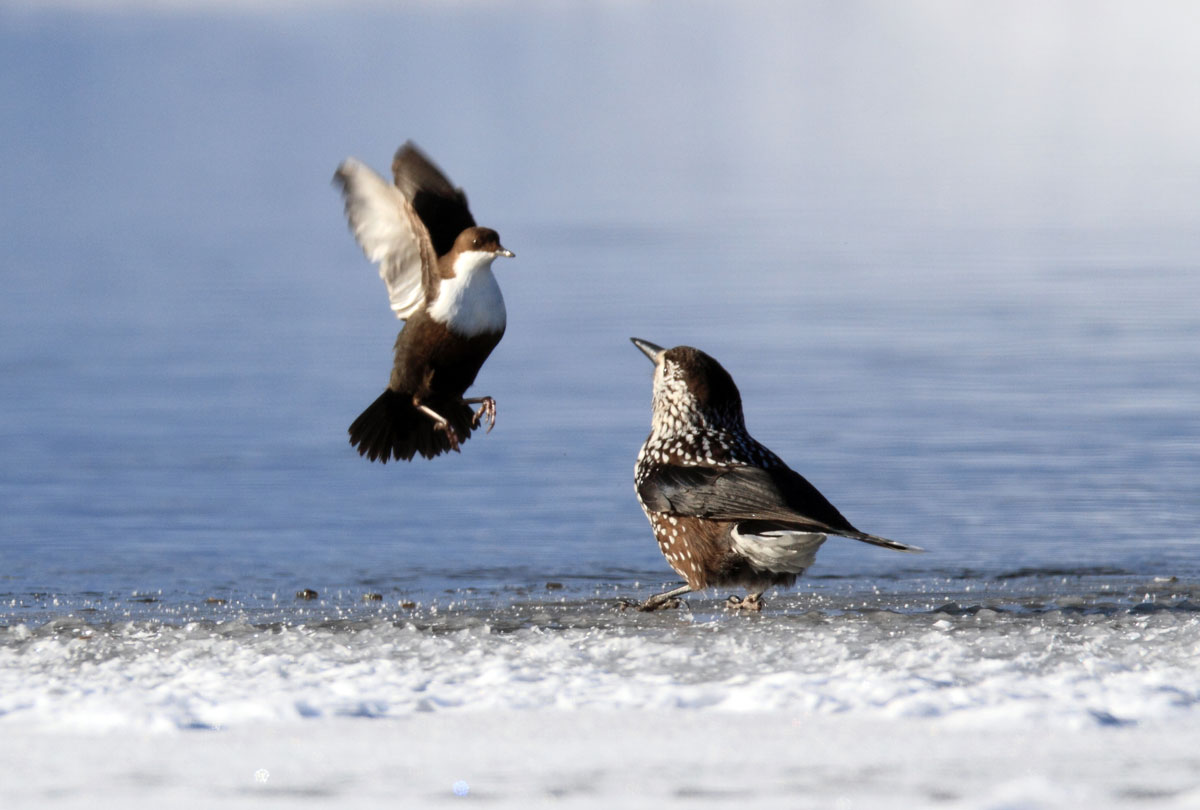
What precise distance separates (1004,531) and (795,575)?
2349 mm

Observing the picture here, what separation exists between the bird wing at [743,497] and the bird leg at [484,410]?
2.70ft

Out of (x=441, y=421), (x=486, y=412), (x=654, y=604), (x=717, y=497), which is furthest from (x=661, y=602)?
(x=441, y=421)

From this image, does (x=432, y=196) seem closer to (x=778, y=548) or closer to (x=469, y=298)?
(x=469, y=298)

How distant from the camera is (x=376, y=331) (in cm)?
1756

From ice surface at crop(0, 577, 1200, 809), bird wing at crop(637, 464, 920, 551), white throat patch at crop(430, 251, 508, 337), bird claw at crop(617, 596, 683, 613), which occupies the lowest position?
bird claw at crop(617, 596, 683, 613)

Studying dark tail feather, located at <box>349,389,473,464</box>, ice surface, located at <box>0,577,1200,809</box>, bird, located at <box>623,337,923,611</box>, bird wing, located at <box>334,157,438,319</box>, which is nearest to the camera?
ice surface, located at <box>0,577,1200,809</box>

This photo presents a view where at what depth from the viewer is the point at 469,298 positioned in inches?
293

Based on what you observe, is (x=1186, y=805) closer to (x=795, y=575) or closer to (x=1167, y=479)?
(x=795, y=575)

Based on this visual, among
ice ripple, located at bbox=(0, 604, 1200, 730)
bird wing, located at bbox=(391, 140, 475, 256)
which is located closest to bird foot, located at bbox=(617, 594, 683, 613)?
ice ripple, located at bbox=(0, 604, 1200, 730)

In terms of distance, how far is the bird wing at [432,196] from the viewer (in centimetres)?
750

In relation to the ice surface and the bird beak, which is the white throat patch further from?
the ice surface

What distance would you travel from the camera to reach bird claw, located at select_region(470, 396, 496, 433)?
7418mm

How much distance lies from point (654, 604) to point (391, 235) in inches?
83.0

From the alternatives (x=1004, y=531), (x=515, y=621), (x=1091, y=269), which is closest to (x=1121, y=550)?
(x=1004, y=531)
